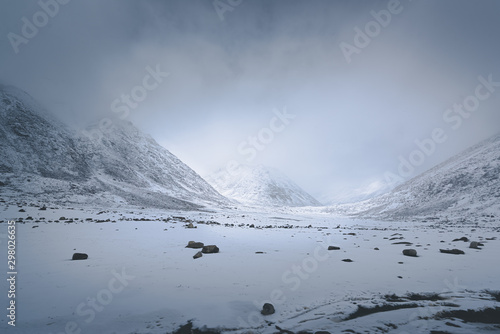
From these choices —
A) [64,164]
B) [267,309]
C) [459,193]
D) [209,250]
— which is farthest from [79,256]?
[459,193]

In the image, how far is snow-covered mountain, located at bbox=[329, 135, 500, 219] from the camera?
59362mm

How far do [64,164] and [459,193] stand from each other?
126 m

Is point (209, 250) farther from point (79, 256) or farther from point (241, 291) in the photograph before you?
point (79, 256)

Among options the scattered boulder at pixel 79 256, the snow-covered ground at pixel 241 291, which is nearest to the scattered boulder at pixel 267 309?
the snow-covered ground at pixel 241 291

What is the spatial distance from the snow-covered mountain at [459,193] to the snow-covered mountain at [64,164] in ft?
263

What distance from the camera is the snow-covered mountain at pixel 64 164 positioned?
57091mm

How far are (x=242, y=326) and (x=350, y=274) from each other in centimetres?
587

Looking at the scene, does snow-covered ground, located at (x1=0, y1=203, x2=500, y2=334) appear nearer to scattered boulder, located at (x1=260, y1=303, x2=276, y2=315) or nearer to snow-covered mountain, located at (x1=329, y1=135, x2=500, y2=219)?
scattered boulder, located at (x1=260, y1=303, x2=276, y2=315)

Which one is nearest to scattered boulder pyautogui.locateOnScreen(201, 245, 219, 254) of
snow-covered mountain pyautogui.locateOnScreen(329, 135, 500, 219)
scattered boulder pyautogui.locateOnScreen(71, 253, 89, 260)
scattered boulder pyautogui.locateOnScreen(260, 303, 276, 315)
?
A: scattered boulder pyautogui.locateOnScreen(71, 253, 89, 260)

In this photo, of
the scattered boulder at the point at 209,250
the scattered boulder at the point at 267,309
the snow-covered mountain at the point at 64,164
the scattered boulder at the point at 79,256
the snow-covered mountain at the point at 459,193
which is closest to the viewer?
the scattered boulder at the point at 267,309

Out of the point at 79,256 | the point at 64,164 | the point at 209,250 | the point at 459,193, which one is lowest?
the point at 79,256

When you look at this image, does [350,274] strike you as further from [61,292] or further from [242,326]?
[61,292]

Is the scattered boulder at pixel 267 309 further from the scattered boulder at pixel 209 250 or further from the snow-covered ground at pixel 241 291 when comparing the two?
the scattered boulder at pixel 209 250

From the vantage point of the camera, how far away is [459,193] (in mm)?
70062
